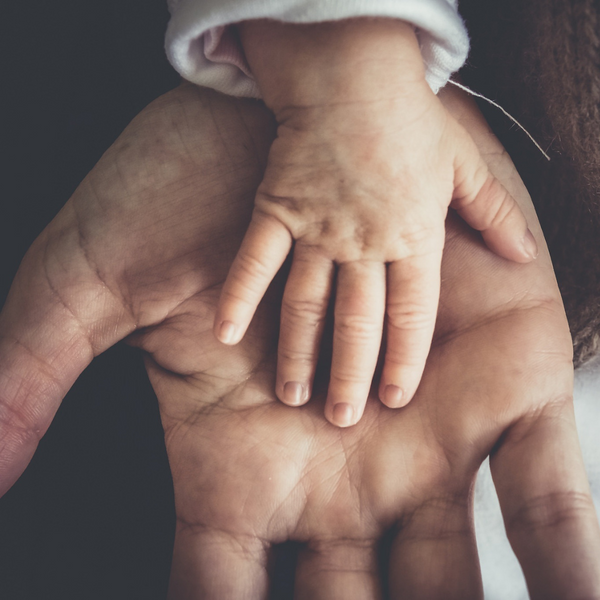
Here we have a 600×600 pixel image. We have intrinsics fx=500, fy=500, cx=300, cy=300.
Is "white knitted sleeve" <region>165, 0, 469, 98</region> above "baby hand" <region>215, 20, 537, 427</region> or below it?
above

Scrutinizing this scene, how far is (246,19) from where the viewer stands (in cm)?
75

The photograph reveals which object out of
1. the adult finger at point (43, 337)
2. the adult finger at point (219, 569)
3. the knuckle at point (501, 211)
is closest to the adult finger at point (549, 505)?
the knuckle at point (501, 211)

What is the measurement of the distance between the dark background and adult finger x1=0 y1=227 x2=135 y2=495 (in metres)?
0.27

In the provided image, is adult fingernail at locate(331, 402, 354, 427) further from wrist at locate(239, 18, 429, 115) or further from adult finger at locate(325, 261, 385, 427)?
wrist at locate(239, 18, 429, 115)

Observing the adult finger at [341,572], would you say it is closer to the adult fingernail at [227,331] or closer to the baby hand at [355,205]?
the baby hand at [355,205]

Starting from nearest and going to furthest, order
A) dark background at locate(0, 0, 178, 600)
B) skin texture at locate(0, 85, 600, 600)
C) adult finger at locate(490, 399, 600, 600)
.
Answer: adult finger at locate(490, 399, 600, 600) → skin texture at locate(0, 85, 600, 600) → dark background at locate(0, 0, 178, 600)

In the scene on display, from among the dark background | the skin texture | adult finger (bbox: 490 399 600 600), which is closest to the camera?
adult finger (bbox: 490 399 600 600)

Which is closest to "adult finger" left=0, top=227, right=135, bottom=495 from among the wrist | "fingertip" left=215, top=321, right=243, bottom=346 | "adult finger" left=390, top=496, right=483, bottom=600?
"fingertip" left=215, top=321, right=243, bottom=346

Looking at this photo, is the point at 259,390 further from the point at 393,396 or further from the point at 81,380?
the point at 81,380

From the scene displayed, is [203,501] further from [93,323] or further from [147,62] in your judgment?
[147,62]

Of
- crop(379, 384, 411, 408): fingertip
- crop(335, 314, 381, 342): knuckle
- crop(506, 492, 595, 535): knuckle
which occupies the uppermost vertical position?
crop(335, 314, 381, 342): knuckle

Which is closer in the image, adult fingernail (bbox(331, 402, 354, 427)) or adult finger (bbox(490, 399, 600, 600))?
adult finger (bbox(490, 399, 600, 600))

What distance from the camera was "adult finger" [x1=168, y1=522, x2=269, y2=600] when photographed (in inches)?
31.0

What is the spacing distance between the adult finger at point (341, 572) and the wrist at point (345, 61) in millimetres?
676
